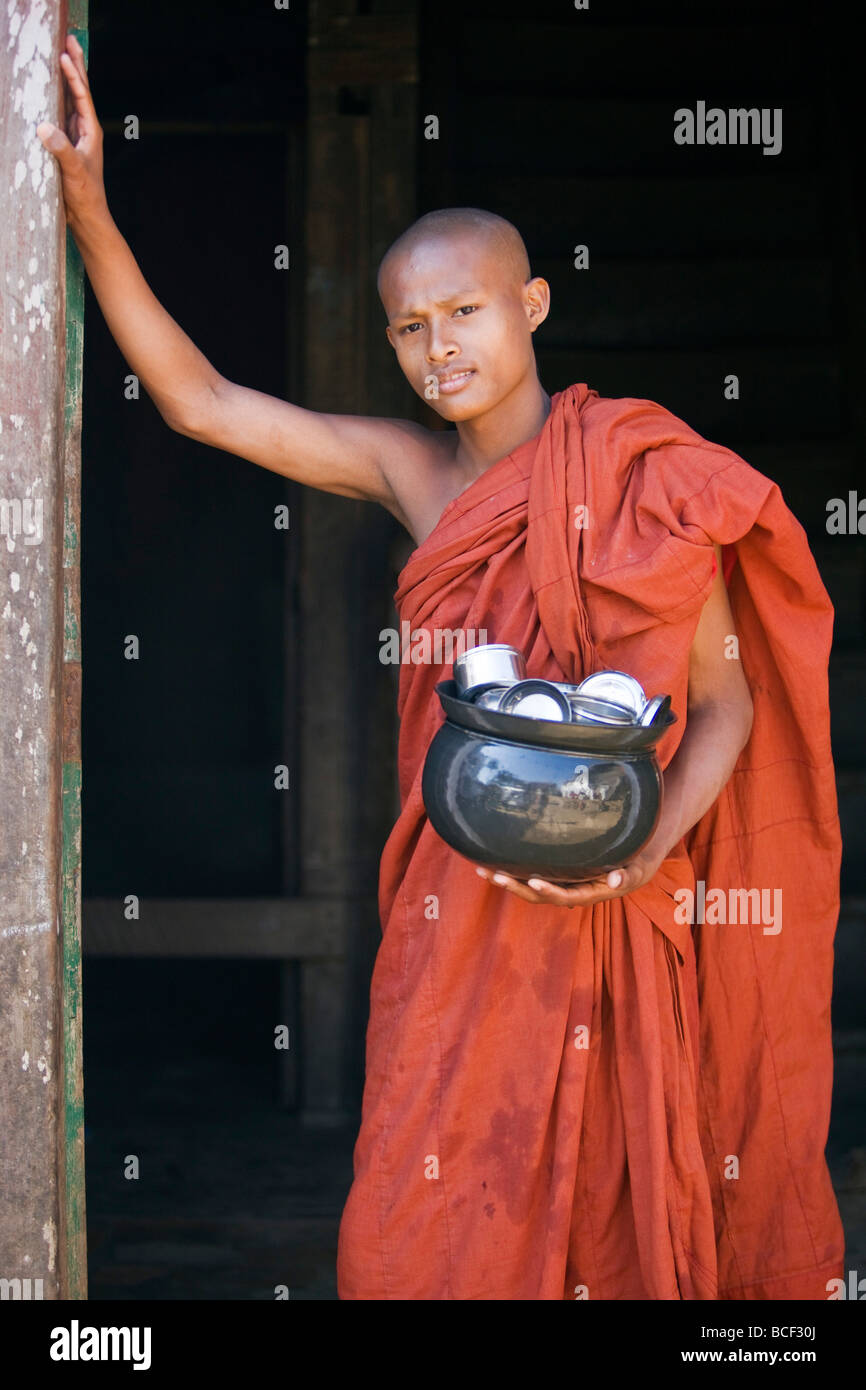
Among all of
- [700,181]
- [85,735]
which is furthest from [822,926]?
[85,735]

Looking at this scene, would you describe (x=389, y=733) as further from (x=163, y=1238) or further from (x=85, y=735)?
(x=85, y=735)

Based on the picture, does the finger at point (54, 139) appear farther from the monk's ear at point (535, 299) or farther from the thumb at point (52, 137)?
the monk's ear at point (535, 299)

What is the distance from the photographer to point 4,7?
6.59 ft

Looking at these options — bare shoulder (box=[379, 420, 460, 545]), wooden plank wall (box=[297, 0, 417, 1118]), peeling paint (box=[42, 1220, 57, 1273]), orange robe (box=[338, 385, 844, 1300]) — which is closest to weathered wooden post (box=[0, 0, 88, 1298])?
peeling paint (box=[42, 1220, 57, 1273])

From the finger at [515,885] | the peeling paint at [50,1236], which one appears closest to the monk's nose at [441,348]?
the finger at [515,885]

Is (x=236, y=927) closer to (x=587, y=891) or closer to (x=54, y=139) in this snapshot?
(x=587, y=891)

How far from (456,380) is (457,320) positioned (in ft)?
0.33

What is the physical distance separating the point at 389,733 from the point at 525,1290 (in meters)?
1.97

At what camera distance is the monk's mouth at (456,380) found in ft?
7.66

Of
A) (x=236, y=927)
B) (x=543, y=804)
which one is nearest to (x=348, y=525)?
(x=236, y=927)

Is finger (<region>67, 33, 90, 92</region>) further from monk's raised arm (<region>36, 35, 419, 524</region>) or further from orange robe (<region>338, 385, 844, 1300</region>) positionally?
orange robe (<region>338, 385, 844, 1300</region>)

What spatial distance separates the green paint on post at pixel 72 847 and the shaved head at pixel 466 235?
56 cm

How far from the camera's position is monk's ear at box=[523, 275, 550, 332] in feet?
8.04

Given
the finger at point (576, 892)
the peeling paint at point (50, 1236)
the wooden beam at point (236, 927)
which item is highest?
the finger at point (576, 892)
